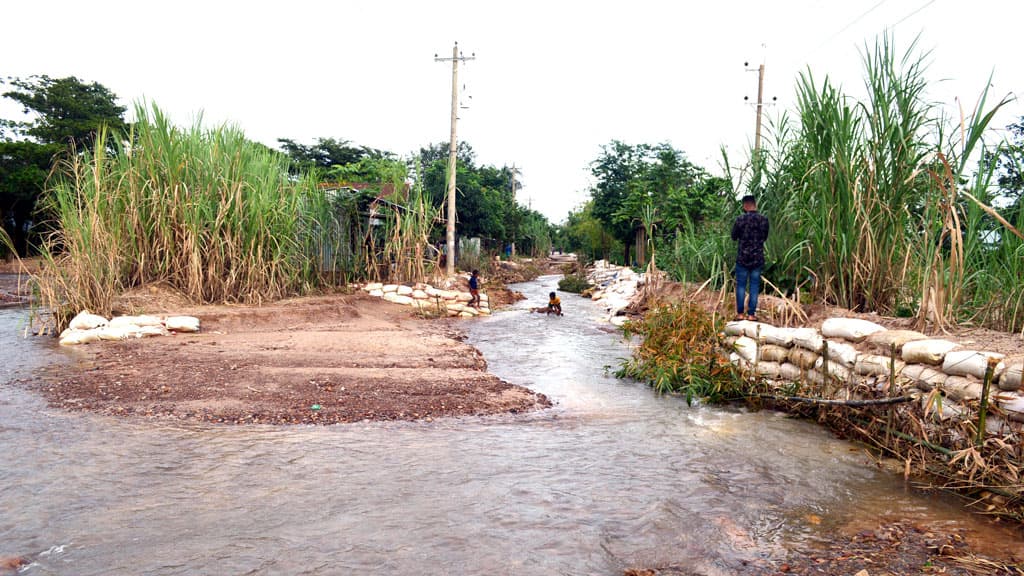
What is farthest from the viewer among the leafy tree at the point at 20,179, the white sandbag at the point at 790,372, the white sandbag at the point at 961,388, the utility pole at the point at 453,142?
the leafy tree at the point at 20,179

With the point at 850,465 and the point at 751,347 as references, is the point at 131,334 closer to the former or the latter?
the point at 751,347

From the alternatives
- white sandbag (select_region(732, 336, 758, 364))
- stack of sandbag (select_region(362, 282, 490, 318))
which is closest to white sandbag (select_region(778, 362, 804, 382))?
white sandbag (select_region(732, 336, 758, 364))

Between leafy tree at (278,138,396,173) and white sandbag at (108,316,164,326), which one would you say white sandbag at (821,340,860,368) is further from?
leafy tree at (278,138,396,173)

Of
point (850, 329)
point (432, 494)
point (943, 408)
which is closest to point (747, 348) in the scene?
point (850, 329)

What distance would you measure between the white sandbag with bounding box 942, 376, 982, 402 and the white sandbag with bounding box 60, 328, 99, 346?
873 cm

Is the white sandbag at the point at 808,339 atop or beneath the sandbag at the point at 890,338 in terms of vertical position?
beneath

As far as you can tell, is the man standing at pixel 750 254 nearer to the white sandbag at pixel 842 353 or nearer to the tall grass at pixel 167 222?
the white sandbag at pixel 842 353

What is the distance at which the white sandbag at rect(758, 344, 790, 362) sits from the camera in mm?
5727

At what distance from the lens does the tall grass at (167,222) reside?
338 inches

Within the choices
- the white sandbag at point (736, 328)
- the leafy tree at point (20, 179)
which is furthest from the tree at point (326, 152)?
the white sandbag at point (736, 328)

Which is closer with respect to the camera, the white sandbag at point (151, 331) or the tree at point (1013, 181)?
the tree at point (1013, 181)

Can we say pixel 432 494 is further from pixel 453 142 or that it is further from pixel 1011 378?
pixel 453 142

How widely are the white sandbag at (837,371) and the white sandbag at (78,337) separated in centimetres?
808

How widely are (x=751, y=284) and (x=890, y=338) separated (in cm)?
231
